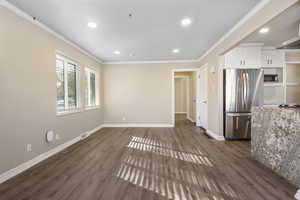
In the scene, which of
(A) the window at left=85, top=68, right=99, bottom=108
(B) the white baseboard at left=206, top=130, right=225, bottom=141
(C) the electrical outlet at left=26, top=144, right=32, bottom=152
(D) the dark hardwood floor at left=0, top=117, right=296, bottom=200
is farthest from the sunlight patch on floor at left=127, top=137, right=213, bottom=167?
(A) the window at left=85, top=68, right=99, bottom=108

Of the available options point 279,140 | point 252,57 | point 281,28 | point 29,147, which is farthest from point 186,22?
point 29,147

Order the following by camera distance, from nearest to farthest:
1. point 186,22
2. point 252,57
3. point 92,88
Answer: point 186,22, point 252,57, point 92,88

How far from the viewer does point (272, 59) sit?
400 centimetres

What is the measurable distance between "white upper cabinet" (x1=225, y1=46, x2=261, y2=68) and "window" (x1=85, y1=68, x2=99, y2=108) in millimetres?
4300

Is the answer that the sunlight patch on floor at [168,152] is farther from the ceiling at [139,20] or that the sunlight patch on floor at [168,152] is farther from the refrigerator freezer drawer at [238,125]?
the ceiling at [139,20]

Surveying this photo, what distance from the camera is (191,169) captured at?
2.36 meters

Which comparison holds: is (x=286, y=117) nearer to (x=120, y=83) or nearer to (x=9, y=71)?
(x=9, y=71)

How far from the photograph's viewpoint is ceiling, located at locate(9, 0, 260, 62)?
84.7 inches

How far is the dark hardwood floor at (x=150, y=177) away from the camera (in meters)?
1.76

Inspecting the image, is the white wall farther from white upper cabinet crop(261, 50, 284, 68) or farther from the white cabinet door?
white upper cabinet crop(261, 50, 284, 68)

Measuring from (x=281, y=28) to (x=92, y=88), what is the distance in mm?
5412

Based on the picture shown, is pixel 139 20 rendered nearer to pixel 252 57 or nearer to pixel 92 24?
pixel 92 24

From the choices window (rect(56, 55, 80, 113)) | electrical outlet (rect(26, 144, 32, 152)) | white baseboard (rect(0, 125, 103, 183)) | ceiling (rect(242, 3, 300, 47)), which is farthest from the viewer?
window (rect(56, 55, 80, 113))

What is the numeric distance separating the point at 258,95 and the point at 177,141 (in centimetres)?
251
